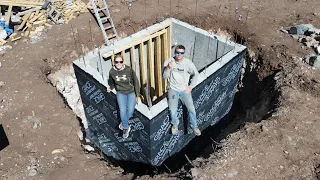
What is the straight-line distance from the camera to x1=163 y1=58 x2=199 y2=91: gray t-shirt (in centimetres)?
730

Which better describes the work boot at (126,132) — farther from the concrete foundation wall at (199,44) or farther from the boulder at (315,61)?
the boulder at (315,61)

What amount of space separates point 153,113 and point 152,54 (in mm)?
3923

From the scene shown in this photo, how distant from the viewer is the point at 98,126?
31.8ft

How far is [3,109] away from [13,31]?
14.0 feet

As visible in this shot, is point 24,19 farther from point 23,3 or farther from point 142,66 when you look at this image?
point 142,66

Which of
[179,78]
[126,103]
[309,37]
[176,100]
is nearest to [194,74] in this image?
[179,78]

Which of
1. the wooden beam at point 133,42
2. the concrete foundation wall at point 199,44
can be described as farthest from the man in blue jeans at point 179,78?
the concrete foundation wall at point 199,44

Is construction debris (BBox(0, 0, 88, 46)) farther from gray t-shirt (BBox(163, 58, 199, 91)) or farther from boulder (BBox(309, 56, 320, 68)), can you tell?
boulder (BBox(309, 56, 320, 68))

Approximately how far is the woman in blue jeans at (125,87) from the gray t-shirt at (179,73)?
746 millimetres

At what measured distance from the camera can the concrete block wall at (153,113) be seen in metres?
7.94

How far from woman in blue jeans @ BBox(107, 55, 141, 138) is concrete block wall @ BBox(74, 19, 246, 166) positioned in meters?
0.20

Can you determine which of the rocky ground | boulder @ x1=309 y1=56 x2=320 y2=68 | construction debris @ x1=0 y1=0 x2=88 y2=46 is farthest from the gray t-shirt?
construction debris @ x1=0 y1=0 x2=88 y2=46

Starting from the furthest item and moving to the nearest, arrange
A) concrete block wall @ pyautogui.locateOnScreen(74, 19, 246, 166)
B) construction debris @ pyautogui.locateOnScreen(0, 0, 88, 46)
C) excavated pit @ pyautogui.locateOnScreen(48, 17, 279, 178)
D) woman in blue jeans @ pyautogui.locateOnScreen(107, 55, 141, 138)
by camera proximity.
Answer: construction debris @ pyautogui.locateOnScreen(0, 0, 88, 46) < excavated pit @ pyautogui.locateOnScreen(48, 17, 279, 178) < concrete block wall @ pyautogui.locateOnScreen(74, 19, 246, 166) < woman in blue jeans @ pyautogui.locateOnScreen(107, 55, 141, 138)

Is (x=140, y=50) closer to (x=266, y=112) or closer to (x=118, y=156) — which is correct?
(x=118, y=156)
